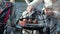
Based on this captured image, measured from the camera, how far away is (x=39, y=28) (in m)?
1.44

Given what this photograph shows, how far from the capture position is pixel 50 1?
4.56ft

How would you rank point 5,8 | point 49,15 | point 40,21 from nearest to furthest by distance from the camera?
point 49,15 < point 40,21 < point 5,8

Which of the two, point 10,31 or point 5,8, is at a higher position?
point 5,8

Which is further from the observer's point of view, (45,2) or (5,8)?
(5,8)

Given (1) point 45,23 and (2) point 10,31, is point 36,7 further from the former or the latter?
(2) point 10,31

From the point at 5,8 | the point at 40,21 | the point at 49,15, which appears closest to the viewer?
the point at 49,15

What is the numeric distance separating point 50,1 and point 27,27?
1.08ft

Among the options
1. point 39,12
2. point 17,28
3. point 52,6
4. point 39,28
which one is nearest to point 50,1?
point 52,6

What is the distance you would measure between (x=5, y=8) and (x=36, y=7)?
35 cm

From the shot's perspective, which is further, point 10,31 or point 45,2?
point 10,31

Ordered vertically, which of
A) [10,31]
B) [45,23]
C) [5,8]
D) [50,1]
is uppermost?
[50,1]

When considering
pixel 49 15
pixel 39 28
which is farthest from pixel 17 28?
pixel 49 15

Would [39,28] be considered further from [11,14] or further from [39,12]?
[11,14]

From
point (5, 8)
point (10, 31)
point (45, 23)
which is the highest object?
point (5, 8)
